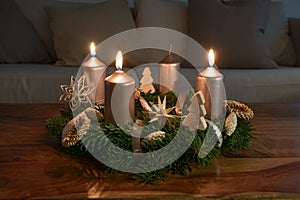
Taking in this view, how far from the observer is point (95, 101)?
1114 mm

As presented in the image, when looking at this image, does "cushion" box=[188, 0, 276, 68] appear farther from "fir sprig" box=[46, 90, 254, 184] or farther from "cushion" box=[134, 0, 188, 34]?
"fir sprig" box=[46, 90, 254, 184]

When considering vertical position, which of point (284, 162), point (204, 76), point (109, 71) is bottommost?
point (109, 71)

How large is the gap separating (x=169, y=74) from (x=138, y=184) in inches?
17.1

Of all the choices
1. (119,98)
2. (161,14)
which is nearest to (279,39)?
(161,14)

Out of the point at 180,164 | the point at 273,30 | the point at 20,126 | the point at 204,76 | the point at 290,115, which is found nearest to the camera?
the point at 180,164

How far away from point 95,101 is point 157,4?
67.0 inches

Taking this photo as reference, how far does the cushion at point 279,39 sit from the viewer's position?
284cm

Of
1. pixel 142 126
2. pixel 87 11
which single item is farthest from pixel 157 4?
pixel 142 126

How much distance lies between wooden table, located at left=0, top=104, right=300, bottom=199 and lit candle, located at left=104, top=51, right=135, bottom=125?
136 millimetres

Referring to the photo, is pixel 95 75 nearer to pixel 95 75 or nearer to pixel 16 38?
pixel 95 75

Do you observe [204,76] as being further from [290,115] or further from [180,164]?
[290,115]

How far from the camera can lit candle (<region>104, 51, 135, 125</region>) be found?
3.00 feet

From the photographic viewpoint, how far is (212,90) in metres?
1.01

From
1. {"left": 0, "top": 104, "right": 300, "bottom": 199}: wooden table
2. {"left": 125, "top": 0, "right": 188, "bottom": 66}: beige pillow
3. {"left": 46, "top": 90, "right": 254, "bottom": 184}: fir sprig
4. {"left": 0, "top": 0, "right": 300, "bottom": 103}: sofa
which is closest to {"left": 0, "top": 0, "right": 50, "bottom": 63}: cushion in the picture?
{"left": 0, "top": 0, "right": 300, "bottom": 103}: sofa
